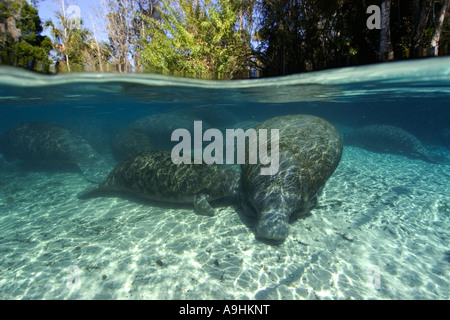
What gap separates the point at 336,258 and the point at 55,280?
18.4 feet

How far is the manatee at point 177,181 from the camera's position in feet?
22.0

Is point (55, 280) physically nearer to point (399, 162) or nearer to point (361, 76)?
point (361, 76)

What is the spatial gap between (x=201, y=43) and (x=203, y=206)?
6.99m

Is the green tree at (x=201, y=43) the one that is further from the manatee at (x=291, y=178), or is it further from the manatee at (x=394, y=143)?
the manatee at (x=394, y=143)

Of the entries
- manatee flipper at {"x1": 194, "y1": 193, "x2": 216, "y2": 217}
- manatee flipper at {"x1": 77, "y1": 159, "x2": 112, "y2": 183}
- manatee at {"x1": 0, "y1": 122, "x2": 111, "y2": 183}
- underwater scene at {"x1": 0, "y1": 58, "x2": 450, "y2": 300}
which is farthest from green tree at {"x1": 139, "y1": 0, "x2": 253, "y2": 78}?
manatee flipper at {"x1": 194, "y1": 193, "x2": 216, "y2": 217}

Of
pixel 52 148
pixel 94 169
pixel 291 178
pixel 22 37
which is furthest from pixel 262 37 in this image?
pixel 52 148

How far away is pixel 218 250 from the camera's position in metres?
5.09

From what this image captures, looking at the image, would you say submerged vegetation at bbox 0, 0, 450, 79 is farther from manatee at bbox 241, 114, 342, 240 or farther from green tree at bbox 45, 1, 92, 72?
manatee at bbox 241, 114, 342, 240

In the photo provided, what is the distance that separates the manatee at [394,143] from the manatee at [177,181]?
12.1m

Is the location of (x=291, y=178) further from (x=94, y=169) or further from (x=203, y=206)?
(x=94, y=169)

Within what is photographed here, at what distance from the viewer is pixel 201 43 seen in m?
9.68

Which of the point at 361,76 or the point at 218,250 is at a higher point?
the point at 361,76
